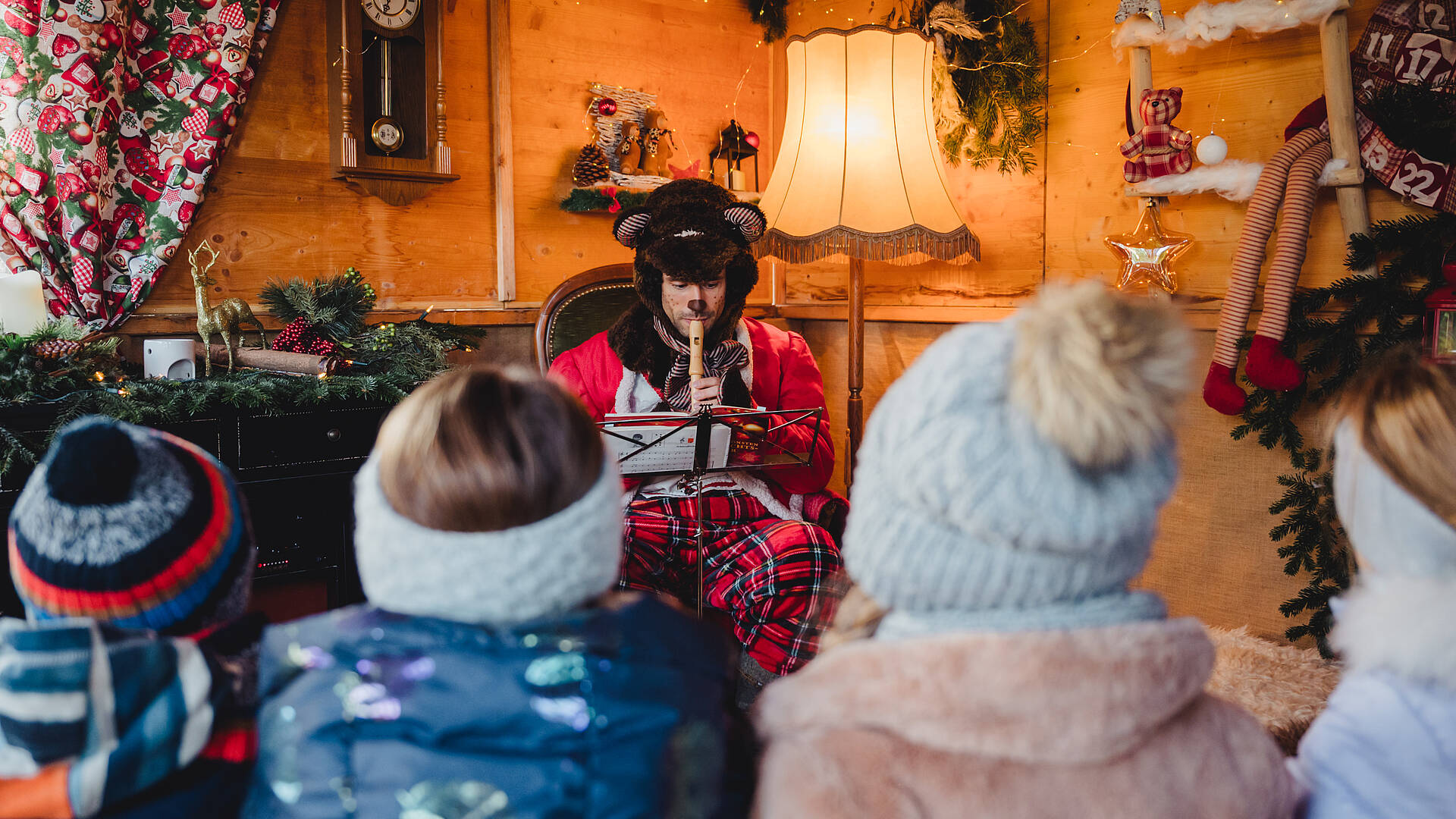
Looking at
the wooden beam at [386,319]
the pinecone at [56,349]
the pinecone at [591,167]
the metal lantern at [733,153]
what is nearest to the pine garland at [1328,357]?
the metal lantern at [733,153]

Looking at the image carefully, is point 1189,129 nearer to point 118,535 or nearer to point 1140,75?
point 1140,75

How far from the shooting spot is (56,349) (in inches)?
68.5

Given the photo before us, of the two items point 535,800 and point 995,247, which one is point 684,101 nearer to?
point 995,247

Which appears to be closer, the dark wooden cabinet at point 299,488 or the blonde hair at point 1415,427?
the blonde hair at point 1415,427

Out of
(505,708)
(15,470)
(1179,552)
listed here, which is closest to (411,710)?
(505,708)

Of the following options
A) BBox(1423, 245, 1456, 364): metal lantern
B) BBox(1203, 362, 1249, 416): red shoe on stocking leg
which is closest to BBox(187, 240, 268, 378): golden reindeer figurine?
BBox(1203, 362, 1249, 416): red shoe on stocking leg

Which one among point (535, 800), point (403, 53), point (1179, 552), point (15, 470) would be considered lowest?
point (1179, 552)

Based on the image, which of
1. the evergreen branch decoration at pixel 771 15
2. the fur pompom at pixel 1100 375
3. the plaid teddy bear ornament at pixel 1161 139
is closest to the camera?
the fur pompom at pixel 1100 375

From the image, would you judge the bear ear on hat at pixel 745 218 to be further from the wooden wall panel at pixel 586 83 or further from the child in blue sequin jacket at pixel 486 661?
the child in blue sequin jacket at pixel 486 661

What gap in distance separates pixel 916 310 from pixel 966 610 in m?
2.21

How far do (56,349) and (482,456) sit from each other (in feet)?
4.92

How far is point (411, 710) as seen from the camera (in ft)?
2.26

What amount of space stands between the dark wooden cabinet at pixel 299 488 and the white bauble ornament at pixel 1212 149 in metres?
1.89

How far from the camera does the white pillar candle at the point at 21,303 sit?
1.76 m
